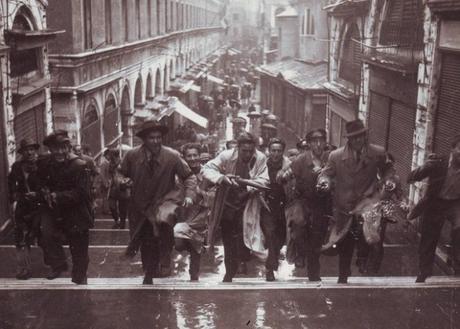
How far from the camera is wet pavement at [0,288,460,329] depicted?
5223mm

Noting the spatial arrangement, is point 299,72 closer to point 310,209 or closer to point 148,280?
point 310,209

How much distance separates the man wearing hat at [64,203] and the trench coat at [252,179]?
4.52 ft

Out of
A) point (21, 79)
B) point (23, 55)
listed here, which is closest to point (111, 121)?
point (23, 55)

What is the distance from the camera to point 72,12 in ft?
49.9

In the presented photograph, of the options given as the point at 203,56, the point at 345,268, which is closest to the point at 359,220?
the point at 345,268

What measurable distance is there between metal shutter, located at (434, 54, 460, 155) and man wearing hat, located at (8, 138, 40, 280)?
7141mm

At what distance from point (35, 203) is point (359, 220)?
12.0 feet

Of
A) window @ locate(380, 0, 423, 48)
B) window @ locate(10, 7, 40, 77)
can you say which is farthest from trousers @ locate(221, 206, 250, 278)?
window @ locate(380, 0, 423, 48)

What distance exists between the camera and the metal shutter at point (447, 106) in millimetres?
10188

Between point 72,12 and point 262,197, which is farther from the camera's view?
point 72,12

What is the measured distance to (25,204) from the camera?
22.6 ft

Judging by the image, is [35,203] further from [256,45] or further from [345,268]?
[256,45]

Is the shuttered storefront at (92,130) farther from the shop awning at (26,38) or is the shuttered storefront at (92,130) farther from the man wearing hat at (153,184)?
the man wearing hat at (153,184)

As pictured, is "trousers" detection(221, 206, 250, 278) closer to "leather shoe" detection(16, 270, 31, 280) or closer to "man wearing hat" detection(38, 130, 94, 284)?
"man wearing hat" detection(38, 130, 94, 284)
